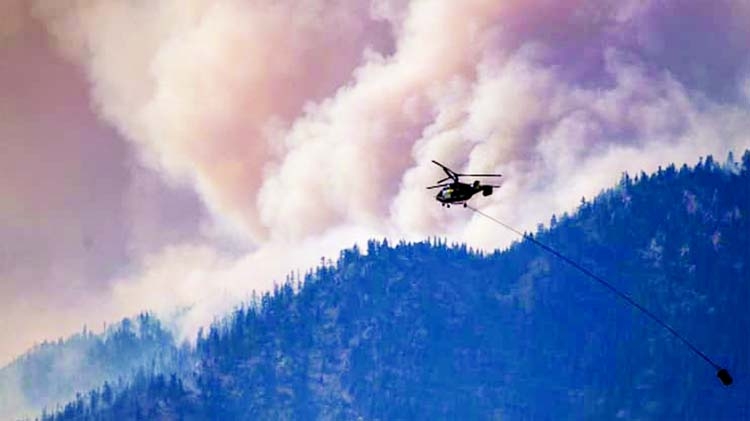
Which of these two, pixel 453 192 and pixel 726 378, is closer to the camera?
pixel 726 378

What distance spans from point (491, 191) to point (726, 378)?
3716 cm

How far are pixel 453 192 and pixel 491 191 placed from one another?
4554 millimetres

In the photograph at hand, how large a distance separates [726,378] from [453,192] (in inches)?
1610

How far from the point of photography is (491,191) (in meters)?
136

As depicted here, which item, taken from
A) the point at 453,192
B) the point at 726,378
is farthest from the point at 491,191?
the point at 726,378

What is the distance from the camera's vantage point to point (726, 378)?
4200 inches

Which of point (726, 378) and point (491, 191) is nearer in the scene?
point (726, 378)

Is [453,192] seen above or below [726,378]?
above

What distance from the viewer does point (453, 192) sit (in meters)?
138

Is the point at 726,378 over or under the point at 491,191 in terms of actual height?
under

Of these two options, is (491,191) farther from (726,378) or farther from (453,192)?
(726,378)
